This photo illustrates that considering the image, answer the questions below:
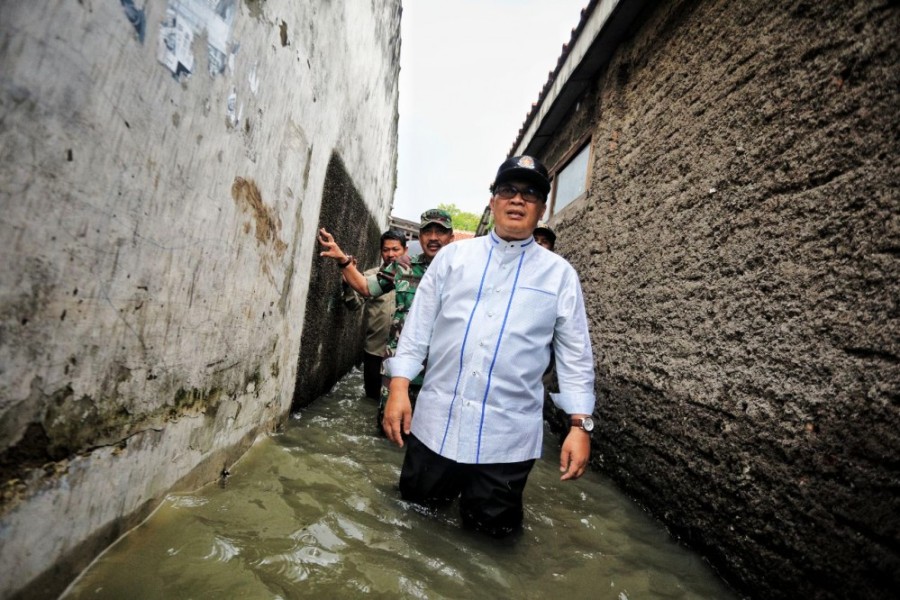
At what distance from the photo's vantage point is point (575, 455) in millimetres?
1811

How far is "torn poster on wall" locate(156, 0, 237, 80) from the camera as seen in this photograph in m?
1.26

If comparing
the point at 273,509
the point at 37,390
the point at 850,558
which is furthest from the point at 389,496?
the point at 850,558

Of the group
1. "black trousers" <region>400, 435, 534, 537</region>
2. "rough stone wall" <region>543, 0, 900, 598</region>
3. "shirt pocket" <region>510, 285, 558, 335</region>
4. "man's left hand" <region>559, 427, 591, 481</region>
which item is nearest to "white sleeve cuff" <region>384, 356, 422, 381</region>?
"black trousers" <region>400, 435, 534, 537</region>

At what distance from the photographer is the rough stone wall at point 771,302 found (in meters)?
1.57

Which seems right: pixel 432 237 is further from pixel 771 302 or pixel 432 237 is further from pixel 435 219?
pixel 771 302

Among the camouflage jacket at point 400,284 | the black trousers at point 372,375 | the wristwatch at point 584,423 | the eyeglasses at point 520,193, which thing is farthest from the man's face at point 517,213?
the black trousers at point 372,375

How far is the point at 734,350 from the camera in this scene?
7.04ft

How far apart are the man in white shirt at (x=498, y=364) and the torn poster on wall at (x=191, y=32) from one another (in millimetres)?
1214

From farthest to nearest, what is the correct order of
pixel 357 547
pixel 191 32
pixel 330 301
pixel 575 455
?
pixel 330 301 → pixel 575 455 → pixel 357 547 → pixel 191 32

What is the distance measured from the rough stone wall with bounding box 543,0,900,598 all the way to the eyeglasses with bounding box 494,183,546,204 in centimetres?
112

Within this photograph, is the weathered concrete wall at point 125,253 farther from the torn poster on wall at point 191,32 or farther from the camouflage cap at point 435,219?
the camouflage cap at point 435,219

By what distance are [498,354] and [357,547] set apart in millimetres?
975

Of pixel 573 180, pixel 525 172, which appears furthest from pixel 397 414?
pixel 573 180

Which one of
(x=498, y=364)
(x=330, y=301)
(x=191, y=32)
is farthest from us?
(x=330, y=301)
